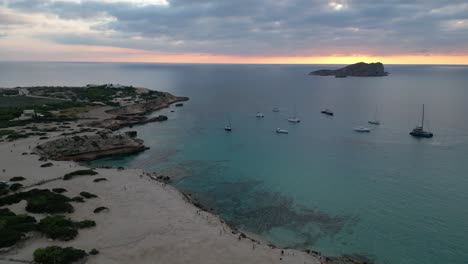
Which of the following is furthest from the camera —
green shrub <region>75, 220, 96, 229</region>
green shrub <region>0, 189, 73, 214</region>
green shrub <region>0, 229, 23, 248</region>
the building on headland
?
the building on headland

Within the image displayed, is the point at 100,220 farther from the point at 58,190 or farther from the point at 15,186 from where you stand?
the point at 15,186

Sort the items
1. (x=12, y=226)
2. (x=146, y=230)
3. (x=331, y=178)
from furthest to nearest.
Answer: (x=331, y=178) < (x=146, y=230) < (x=12, y=226)

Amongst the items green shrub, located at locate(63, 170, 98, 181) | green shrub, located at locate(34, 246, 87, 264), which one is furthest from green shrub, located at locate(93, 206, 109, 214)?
green shrub, located at locate(63, 170, 98, 181)

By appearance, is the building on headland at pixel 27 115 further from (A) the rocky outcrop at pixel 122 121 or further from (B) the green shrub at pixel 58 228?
(B) the green shrub at pixel 58 228

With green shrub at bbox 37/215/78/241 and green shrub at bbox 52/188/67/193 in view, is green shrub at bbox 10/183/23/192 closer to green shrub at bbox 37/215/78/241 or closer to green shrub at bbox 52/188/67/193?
green shrub at bbox 52/188/67/193

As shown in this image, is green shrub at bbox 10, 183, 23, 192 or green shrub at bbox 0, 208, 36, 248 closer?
green shrub at bbox 0, 208, 36, 248

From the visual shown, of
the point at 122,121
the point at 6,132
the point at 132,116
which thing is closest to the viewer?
the point at 6,132

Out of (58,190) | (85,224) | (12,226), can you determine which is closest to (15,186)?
(58,190)
